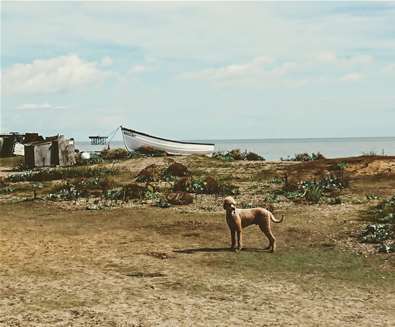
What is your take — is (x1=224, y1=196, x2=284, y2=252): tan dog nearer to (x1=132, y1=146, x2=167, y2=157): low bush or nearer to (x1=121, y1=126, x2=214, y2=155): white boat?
(x1=132, y1=146, x2=167, y2=157): low bush

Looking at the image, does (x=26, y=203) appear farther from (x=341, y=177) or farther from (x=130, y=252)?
(x=341, y=177)

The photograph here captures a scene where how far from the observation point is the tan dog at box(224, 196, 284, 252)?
14.2 meters

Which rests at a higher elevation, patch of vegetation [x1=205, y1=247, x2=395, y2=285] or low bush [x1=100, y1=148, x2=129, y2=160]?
low bush [x1=100, y1=148, x2=129, y2=160]

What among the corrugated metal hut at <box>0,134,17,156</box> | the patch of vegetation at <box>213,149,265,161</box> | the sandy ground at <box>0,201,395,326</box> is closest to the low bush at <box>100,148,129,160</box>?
the patch of vegetation at <box>213,149,265,161</box>

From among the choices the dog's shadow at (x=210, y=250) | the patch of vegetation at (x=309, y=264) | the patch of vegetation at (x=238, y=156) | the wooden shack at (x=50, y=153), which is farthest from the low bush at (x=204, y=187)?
the wooden shack at (x=50, y=153)

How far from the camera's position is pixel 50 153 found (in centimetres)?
3891

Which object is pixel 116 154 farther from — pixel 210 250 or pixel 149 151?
pixel 210 250

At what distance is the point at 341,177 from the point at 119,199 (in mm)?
9902

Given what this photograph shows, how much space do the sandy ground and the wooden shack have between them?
2021 cm

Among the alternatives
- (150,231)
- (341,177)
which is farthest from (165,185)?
(150,231)

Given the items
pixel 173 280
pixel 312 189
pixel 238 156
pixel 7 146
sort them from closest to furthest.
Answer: pixel 173 280 < pixel 312 189 < pixel 238 156 < pixel 7 146

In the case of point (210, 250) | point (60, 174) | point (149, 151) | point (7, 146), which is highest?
point (7, 146)

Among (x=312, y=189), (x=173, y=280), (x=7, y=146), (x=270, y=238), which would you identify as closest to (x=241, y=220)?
(x=270, y=238)

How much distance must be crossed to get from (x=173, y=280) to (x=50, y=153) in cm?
2912
